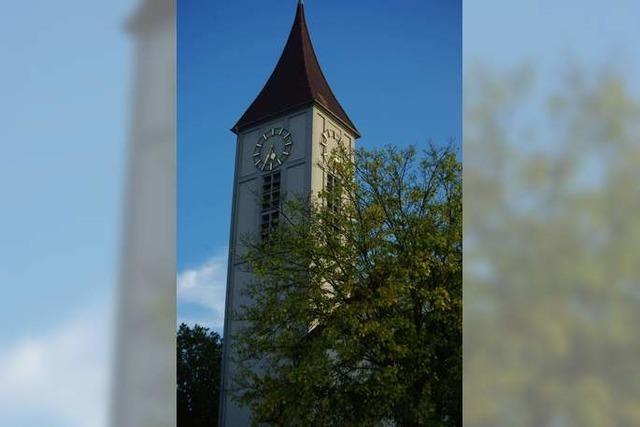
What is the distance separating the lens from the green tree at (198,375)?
192 inches

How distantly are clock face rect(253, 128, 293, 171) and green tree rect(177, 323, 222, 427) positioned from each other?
101 centimetres

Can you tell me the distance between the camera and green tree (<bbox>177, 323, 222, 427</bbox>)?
489cm

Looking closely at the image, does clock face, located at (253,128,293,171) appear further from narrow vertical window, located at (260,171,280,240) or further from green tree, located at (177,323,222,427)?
green tree, located at (177,323,222,427)

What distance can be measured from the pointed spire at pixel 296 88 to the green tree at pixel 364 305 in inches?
12.3
